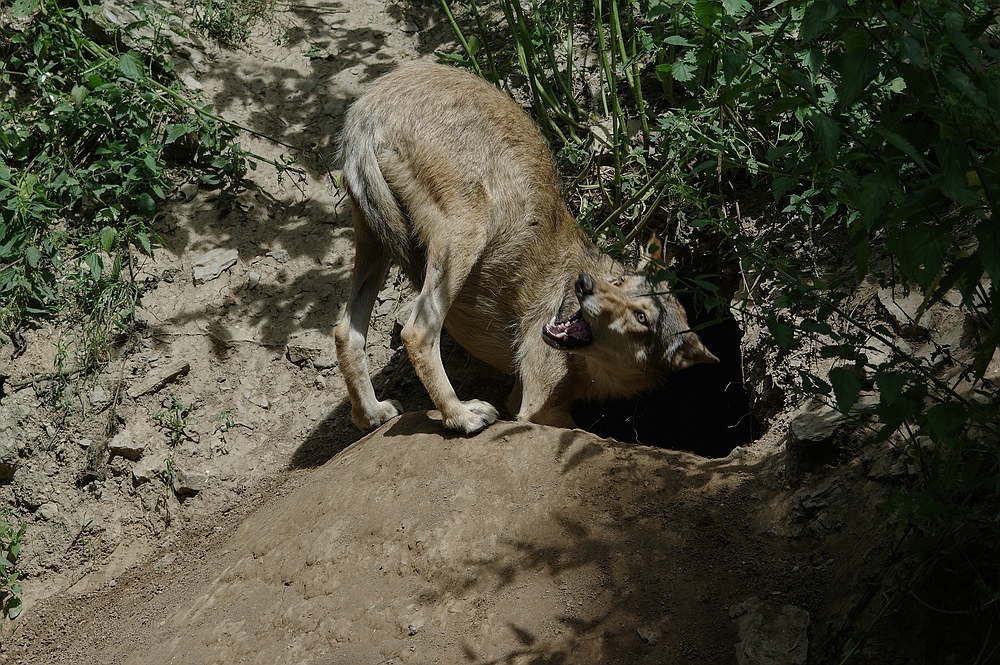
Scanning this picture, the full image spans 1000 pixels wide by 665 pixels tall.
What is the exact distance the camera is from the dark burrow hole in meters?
7.38

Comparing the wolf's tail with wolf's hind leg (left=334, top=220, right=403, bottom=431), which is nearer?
the wolf's tail

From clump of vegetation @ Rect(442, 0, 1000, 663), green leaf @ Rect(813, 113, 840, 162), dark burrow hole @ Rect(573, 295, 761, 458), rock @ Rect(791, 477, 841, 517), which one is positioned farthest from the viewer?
dark burrow hole @ Rect(573, 295, 761, 458)

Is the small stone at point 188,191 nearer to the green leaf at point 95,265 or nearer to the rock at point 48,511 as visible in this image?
the green leaf at point 95,265

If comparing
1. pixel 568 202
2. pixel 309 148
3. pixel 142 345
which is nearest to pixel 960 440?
pixel 568 202

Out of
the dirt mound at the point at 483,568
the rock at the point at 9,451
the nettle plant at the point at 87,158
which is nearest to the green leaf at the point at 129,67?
the nettle plant at the point at 87,158

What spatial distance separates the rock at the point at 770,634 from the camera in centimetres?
321

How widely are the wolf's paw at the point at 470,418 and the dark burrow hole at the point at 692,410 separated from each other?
2212 millimetres

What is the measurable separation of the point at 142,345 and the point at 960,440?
5.62m

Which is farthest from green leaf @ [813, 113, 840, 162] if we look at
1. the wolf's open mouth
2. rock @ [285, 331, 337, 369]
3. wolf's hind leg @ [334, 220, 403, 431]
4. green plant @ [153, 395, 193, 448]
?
green plant @ [153, 395, 193, 448]

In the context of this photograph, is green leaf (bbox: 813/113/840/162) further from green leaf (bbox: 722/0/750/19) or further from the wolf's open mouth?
the wolf's open mouth

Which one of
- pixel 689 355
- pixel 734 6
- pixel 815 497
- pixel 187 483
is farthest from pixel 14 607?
pixel 734 6

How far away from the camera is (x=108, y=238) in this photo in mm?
6539

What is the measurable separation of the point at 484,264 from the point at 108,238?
3.00 metres

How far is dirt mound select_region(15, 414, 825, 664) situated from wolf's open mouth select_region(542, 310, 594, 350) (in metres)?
1.02
